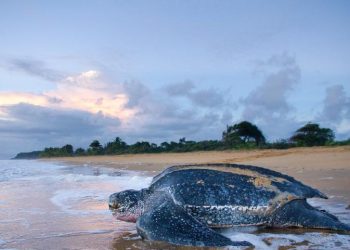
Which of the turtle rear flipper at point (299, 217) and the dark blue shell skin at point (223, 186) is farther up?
the dark blue shell skin at point (223, 186)

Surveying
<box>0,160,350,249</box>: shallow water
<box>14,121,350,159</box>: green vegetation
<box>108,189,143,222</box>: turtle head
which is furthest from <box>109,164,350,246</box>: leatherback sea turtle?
<box>14,121,350,159</box>: green vegetation

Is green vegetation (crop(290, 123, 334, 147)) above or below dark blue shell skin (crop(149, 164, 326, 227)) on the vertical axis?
above

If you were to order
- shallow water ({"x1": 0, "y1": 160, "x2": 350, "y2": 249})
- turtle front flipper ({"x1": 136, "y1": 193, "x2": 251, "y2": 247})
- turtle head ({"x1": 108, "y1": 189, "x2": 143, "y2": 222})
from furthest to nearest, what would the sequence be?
turtle head ({"x1": 108, "y1": 189, "x2": 143, "y2": 222}) → shallow water ({"x1": 0, "y1": 160, "x2": 350, "y2": 249}) → turtle front flipper ({"x1": 136, "y1": 193, "x2": 251, "y2": 247})

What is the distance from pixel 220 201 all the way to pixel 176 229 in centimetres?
55

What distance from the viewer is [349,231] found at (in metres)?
3.04

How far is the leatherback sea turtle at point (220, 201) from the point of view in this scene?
10.2 feet

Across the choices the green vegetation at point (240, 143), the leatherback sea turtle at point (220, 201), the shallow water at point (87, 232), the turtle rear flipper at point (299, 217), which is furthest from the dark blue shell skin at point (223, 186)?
the green vegetation at point (240, 143)

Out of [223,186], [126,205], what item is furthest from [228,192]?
[126,205]

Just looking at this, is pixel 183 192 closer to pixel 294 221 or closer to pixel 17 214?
pixel 294 221

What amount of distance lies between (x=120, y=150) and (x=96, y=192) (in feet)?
102

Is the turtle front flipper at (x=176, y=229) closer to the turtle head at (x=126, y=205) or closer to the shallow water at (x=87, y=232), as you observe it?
the shallow water at (x=87, y=232)

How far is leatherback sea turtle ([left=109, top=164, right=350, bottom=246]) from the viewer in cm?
312

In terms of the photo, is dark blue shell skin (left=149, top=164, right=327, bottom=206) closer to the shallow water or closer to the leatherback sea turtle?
the leatherback sea turtle

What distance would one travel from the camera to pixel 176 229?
9.32ft
